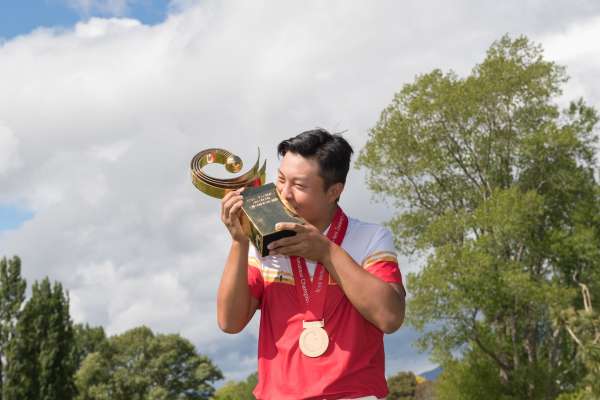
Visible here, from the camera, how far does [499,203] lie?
21312 millimetres

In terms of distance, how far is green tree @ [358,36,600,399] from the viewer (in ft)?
70.2

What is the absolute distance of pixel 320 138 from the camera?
3.00m

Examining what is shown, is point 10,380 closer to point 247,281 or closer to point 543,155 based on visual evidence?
point 543,155

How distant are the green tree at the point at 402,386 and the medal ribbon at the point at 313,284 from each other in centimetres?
5283

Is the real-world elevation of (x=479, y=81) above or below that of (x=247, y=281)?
above

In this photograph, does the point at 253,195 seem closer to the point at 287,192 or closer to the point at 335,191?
the point at 287,192

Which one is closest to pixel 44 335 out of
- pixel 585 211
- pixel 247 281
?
pixel 585 211

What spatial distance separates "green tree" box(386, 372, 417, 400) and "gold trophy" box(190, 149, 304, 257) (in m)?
52.7

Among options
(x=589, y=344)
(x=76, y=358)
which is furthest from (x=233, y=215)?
(x=76, y=358)

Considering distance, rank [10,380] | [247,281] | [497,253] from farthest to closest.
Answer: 1. [10,380]
2. [497,253]
3. [247,281]

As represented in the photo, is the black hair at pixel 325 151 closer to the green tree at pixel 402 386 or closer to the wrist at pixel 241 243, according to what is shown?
the wrist at pixel 241 243

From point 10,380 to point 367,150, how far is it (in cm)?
1851

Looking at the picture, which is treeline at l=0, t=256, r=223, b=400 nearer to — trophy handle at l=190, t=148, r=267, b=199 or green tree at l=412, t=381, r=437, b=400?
green tree at l=412, t=381, r=437, b=400

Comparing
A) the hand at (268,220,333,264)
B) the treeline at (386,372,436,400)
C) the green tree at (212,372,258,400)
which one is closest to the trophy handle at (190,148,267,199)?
the hand at (268,220,333,264)
